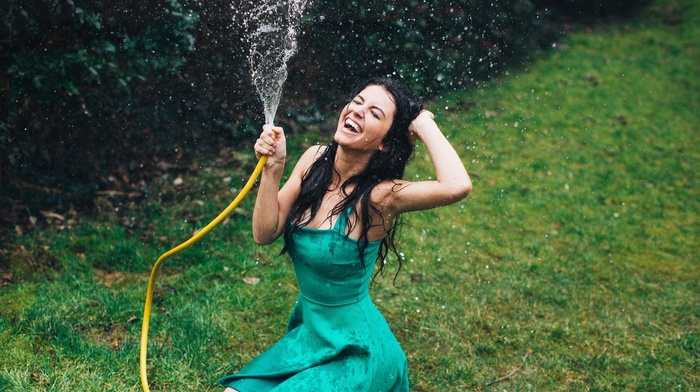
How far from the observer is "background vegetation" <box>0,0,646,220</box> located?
16.1 feet

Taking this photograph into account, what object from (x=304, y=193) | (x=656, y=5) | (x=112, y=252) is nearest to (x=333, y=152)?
(x=304, y=193)

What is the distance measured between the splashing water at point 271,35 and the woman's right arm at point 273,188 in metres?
3.14

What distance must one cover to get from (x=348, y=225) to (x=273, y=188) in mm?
336

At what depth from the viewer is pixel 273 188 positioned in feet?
9.40

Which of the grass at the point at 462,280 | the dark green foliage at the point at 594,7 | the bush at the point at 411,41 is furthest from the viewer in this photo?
the dark green foliage at the point at 594,7

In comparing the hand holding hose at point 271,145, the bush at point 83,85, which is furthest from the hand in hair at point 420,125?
the bush at point 83,85

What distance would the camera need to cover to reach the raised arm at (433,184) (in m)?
2.75

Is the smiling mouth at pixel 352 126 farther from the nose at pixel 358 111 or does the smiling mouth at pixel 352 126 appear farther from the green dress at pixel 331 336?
the green dress at pixel 331 336

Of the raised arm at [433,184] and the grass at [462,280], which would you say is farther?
the grass at [462,280]

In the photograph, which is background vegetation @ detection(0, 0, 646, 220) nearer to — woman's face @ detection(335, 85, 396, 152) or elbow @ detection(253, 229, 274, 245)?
elbow @ detection(253, 229, 274, 245)

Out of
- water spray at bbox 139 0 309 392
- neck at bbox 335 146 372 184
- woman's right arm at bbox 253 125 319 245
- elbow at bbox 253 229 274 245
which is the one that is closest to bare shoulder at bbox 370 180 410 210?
neck at bbox 335 146 372 184

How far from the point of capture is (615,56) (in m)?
10.3

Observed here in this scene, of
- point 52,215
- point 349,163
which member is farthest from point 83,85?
point 349,163

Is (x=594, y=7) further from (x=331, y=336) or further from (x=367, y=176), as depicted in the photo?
(x=331, y=336)
